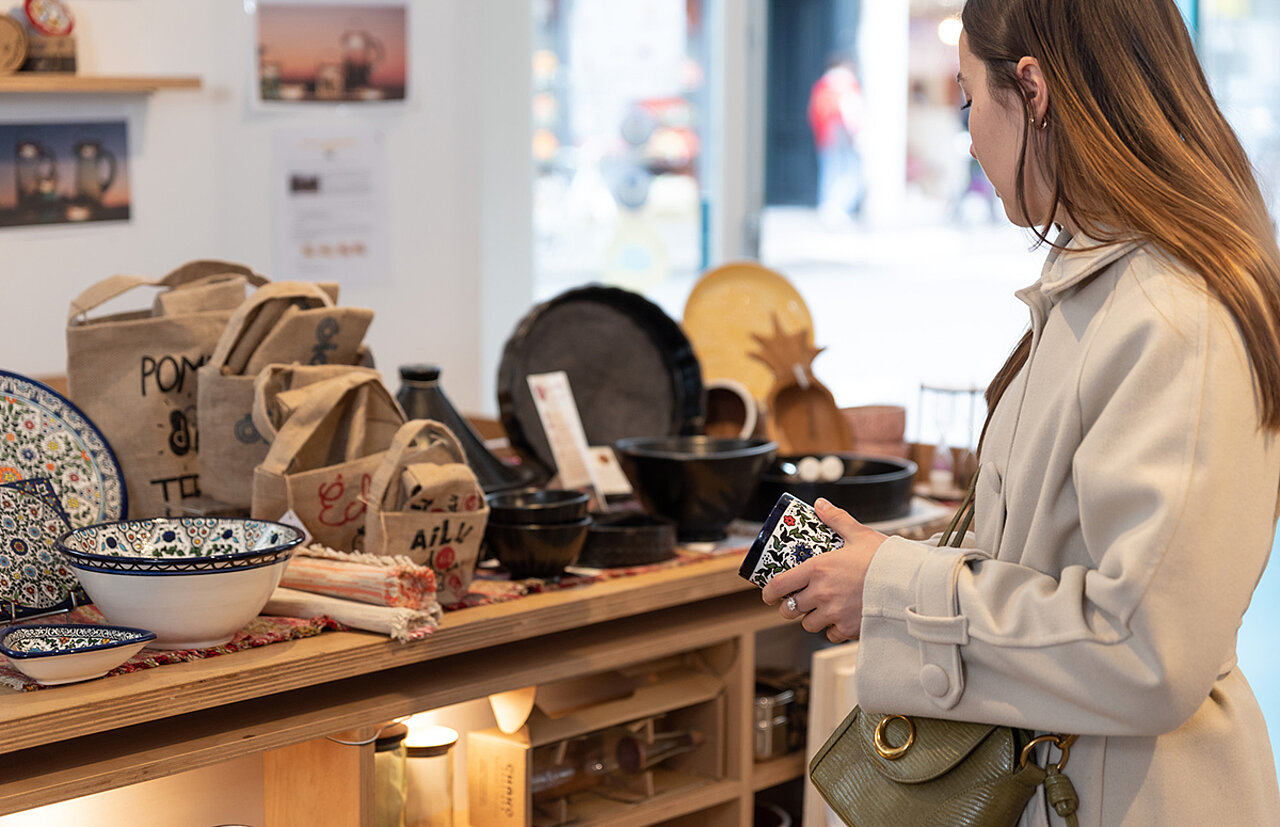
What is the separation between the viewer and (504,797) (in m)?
1.68

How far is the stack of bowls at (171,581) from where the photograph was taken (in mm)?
1295

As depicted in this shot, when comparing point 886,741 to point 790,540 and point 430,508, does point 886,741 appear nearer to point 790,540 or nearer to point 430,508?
point 790,540

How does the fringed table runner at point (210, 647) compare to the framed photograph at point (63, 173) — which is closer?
the fringed table runner at point (210, 647)

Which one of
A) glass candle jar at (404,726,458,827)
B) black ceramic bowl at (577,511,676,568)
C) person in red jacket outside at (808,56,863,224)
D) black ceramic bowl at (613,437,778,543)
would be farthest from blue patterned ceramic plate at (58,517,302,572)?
person in red jacket outside at (808,56,863,224)

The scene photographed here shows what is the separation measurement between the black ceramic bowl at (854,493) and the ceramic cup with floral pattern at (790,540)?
2.39ft

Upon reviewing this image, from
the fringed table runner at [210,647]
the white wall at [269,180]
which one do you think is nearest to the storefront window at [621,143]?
the white wall at [269,180]

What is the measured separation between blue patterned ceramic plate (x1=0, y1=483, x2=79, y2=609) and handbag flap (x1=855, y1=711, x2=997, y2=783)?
87 centimetres

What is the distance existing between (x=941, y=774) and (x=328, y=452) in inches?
32.7

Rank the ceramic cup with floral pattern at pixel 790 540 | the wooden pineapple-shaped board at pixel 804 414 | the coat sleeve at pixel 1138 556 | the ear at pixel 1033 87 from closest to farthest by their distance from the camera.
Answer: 1. the coat sleeve at pixel 1138 556
2. the ear at pixel 1033 87
3. the ceramic cup with floral pattern at pixel 790 540
4. the wooden pineapple-shaped board at pixel 804 414

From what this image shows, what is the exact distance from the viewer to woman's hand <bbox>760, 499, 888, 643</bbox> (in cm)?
116

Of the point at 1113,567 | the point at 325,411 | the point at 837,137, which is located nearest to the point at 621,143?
the point at 837,137

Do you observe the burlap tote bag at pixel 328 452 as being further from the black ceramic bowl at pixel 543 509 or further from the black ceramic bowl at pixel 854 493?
the black ceramic bowl at pixel 854 493

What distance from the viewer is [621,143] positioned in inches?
170

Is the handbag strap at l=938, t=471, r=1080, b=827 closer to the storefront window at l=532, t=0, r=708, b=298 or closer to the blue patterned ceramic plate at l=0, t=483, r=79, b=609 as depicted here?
the blue patterned ceramic plate at l=0, t=483, r=79, b=609
